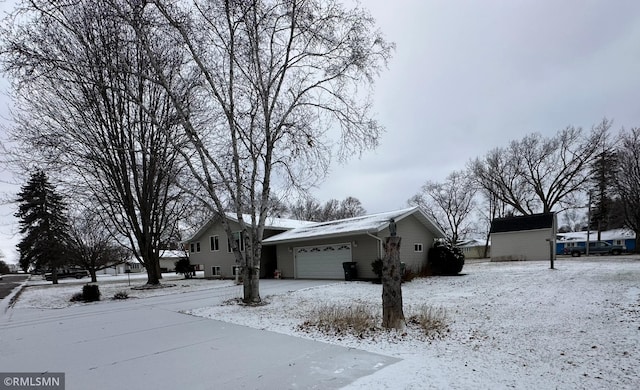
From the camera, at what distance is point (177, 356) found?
18.6 ft

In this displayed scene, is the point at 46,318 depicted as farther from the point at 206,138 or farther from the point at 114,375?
the point at 206,138

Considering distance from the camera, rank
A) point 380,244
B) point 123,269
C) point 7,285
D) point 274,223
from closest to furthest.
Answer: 1. point 380,244
2. point 274,223
3. point 7,285
4. point 123,269

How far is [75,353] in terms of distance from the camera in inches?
242

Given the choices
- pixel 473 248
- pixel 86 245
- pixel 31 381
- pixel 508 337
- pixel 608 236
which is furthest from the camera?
pixel 473 248

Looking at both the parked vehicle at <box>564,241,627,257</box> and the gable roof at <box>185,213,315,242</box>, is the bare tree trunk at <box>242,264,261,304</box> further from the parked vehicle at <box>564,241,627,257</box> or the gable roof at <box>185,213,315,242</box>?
the parked vehicle at <box>564,241,627,257</box>

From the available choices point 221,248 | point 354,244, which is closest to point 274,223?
point 221,248

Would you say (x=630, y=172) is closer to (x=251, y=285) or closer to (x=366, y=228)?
(x=366, y=228)

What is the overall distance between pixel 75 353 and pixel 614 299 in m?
11.9

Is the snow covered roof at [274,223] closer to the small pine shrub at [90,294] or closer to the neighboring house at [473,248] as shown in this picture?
the small pine shrub at [90,294]

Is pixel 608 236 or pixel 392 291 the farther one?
pixel 608 236

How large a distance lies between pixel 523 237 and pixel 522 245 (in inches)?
26.3

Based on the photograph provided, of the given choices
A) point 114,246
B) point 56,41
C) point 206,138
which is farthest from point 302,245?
point 114,246

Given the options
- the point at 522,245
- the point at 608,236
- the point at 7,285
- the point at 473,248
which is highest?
the point at 522,245

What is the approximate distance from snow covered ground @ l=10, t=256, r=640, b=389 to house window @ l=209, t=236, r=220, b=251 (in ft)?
49.4
